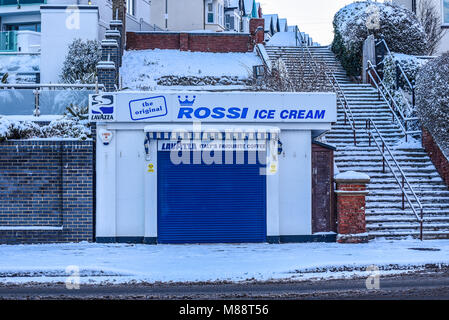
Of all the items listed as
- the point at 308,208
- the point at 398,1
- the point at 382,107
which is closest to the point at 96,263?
the point at 308,208

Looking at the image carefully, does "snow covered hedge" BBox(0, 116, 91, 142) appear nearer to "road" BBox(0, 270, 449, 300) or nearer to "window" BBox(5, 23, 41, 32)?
"road" BBox(0, 270, 449, 300)

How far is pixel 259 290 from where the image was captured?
10.4 m

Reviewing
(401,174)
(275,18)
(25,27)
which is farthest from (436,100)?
(275,18)

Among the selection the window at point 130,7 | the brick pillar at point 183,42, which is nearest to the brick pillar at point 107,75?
the brick pillar at point 183,42

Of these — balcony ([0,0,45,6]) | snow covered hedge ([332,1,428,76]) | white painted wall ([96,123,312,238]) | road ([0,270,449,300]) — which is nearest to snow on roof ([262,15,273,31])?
balcony ([0,0,45,6])

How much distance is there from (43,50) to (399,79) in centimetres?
1464

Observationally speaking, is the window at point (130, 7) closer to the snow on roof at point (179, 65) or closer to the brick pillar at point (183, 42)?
the brick pillar at point (183, 42)

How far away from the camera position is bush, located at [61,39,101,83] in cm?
2477

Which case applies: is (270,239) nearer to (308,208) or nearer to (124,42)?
(308,208)

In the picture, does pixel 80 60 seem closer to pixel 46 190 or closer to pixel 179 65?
pixel 179 65

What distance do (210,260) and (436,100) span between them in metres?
9.46

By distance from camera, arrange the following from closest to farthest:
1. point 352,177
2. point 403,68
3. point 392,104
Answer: point 352,177 < point 392,104 < point 403,68

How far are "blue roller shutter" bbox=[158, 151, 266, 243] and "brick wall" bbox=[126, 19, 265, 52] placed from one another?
50.5 ft

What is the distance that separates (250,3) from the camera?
245 feet
